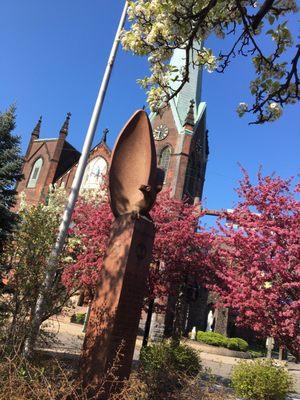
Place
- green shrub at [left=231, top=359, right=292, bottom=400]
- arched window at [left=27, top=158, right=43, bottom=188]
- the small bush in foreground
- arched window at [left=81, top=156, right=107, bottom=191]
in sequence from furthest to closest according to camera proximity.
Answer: arched window at [left=27, top=158, right=43, bottom=188]
arched window at [left=81, top=156, right=107, bottom=191]
the small bush in foreground
green shrub at [left=231, top=359, right=292, bottom=400]

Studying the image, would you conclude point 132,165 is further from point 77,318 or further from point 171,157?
point 171,157

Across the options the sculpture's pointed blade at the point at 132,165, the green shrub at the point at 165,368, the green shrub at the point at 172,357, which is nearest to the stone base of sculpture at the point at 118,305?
the sculpture's pointed blade at the point at 132,165

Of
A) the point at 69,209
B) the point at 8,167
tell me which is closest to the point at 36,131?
the point at 8,167

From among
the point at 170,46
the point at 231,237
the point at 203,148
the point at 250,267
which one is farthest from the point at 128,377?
the point at 203,148

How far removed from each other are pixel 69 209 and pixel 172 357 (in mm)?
4916

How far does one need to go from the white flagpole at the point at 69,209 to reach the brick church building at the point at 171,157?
2247cm

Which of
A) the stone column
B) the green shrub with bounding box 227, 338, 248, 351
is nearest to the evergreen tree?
the green shrub with bounding box 227, 338, 248, 351

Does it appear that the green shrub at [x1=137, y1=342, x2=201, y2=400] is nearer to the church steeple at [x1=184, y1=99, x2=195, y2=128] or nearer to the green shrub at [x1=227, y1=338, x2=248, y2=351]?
the green shrub at [x1=227, y1=338, x2=248, y2=351]

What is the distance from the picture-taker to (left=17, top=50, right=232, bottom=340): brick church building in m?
37.3

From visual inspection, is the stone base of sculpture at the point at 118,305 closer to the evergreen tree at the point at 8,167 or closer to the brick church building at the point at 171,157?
the evergreen tree at the point at 8,167

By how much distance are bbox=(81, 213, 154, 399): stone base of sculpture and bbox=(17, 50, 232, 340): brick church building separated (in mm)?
27055

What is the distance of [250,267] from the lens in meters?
11.3

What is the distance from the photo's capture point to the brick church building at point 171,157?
1470 inches

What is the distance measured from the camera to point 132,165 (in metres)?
7.52
